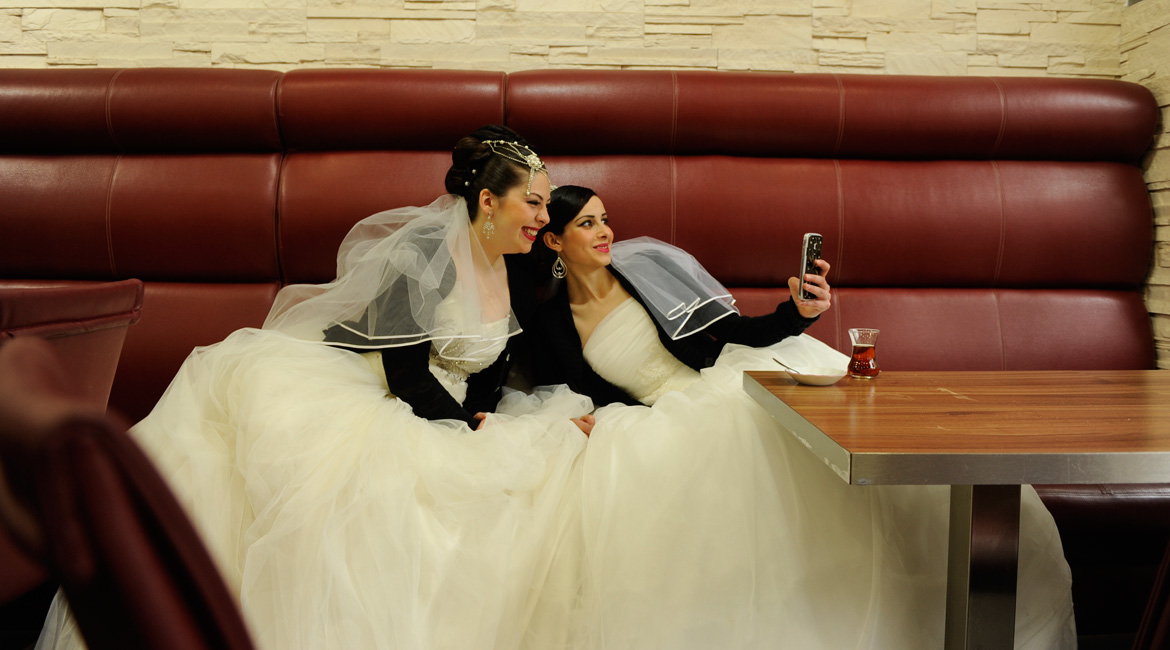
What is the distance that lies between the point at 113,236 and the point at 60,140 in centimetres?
35

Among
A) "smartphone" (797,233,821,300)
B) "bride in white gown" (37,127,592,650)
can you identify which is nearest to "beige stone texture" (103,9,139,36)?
"bride in white gown" (37,127,592,650)

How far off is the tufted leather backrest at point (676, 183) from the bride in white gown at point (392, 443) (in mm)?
348

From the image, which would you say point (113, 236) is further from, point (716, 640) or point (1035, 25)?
point (1035, 25)

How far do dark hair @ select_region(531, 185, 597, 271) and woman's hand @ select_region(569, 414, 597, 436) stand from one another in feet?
1.84

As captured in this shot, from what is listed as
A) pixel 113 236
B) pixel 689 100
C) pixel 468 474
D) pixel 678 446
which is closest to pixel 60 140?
pixel 113 236

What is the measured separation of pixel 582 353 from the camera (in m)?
1.88

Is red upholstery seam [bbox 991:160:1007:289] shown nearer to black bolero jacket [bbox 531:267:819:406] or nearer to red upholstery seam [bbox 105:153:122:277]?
black bolero jacket [bbox 531:267:819:406]

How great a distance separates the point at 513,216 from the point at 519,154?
A: 165 mm

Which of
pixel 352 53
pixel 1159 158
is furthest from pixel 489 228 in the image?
pixel 1159 158

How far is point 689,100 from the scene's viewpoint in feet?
6.79

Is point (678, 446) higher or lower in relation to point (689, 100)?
lower

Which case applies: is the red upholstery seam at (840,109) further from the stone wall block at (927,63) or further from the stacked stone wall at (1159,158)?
the stacked stone wall at (1159,158)

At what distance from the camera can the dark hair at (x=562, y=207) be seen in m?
1.87

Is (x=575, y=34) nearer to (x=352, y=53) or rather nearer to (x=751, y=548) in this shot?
(x=352, y=53)
